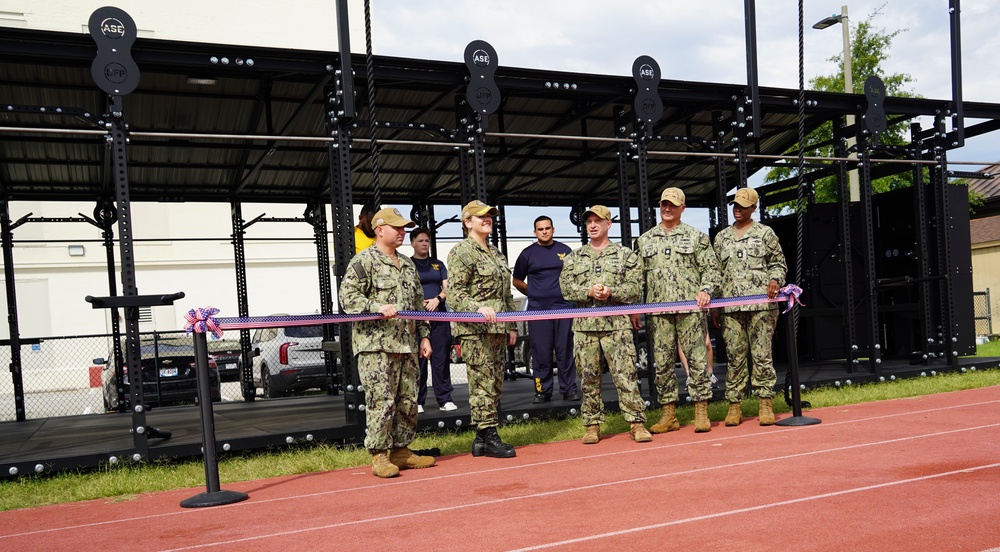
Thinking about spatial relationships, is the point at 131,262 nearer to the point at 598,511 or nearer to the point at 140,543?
the point at 140,543

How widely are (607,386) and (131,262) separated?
19.5 ft

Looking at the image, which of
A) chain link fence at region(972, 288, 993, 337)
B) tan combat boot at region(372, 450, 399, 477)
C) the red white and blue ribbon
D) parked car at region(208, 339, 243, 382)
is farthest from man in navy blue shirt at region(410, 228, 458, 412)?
chain link fence at region(972, 288, 993, 337)

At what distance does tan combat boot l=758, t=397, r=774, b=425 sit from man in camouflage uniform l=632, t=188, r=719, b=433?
563 millimetres

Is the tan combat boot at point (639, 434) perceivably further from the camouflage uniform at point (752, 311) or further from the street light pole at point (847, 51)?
the street light pole at point (847, 51)

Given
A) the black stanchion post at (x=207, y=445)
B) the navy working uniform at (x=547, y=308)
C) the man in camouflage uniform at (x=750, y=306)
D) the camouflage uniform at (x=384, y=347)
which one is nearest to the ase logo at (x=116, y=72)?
the black stanchion post at (x=207, y=445)

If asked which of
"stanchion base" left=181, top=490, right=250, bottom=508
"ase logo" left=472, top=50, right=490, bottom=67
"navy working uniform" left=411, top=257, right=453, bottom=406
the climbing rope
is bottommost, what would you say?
"stanchion base" left=181, top=490, right=250, bottom=508

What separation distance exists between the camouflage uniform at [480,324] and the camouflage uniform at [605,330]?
809mm

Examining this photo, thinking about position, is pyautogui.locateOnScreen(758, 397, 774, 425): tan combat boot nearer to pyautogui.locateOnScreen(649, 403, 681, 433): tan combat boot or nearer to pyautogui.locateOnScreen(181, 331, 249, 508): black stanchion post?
pyautogui.locateOnScreen(649, 403, 681, 433): tan combat boot

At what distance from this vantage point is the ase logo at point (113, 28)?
698 centimetres

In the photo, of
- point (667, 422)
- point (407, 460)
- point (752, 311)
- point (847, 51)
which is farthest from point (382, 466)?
point (847, 51)

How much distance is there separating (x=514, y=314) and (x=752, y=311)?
7.97 ft

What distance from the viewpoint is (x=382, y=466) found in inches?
257

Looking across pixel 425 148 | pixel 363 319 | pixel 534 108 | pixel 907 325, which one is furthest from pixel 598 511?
pixel 907 325

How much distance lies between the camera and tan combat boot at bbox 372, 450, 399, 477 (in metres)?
6.51
